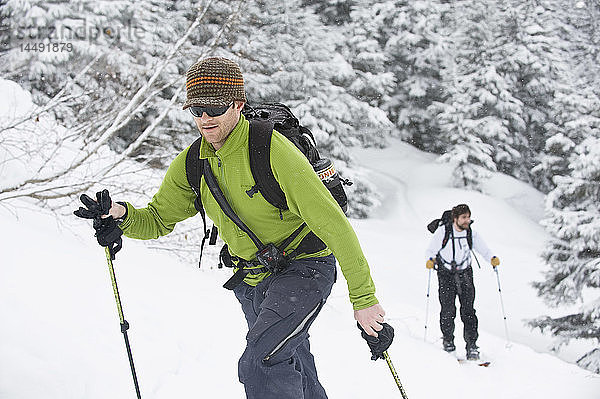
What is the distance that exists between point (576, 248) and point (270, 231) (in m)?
10.6

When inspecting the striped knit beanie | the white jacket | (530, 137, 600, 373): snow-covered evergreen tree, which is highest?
the striped knit beanie

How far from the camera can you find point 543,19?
1055 inches

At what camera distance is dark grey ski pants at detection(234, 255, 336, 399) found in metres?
2.62

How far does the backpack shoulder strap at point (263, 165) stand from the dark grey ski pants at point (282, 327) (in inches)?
17.0

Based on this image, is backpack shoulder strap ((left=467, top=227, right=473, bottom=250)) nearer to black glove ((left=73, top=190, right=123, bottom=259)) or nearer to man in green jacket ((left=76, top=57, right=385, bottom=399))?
man in green jacket ((left=76, top=57, right=385, bottom=399))

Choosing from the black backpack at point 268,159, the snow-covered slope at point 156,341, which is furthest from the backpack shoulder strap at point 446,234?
the black backpack at point 268,159

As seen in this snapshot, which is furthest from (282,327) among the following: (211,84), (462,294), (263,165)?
(462,294)

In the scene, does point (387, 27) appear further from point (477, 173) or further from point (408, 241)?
point (408, 241)

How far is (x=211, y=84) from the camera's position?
267 centimetres

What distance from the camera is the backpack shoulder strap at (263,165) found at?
265cm

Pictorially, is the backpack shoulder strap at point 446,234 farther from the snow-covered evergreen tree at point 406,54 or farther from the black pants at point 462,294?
the snow-covered evergreen tree at point 406,54

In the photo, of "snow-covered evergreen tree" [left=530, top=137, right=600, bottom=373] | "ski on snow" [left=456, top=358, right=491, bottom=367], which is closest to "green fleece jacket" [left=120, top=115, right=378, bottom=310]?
"ski on snow" [left=456, top=358, right=491, bottom=367]

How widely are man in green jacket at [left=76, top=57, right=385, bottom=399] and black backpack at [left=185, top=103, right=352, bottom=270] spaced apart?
4 cm

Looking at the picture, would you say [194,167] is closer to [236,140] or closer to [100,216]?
[236,140]
